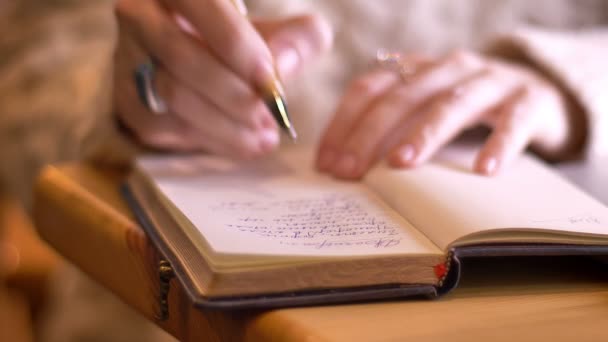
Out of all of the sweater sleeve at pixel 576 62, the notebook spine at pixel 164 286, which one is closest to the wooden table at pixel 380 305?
the notebook spine at pixel 164 286

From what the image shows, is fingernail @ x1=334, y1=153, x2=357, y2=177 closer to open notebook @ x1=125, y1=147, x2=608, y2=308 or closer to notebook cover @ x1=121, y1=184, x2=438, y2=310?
open notebook @ x1=125, y1=147, x2=608, y2=308

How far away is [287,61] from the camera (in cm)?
59

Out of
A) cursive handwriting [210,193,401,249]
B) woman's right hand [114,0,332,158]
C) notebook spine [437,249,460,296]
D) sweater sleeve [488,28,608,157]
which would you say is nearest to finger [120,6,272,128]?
woman's right hand [114,0,332,158]

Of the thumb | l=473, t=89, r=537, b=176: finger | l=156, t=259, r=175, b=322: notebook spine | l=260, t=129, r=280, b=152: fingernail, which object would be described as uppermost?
the thumb

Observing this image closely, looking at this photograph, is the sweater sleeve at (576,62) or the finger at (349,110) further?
the sweater sleeve at (576,62)

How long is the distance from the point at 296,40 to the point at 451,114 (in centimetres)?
16

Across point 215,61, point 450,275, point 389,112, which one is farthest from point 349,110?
point 450,275

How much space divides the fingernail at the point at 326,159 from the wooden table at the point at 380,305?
0.18 meters

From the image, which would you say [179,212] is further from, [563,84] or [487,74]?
[563,84]

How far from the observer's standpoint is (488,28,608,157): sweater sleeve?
73 cm

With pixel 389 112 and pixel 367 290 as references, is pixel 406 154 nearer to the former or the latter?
pixel 389 112

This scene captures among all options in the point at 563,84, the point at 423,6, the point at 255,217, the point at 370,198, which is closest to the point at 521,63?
the point at 563,84

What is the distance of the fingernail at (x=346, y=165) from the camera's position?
589mm

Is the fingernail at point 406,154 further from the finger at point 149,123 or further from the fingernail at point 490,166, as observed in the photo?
the finger at point 149,123
